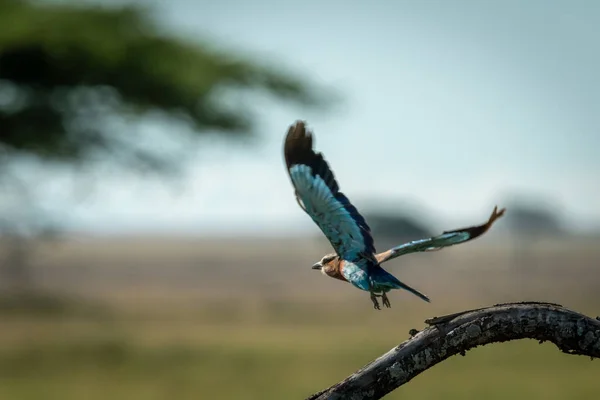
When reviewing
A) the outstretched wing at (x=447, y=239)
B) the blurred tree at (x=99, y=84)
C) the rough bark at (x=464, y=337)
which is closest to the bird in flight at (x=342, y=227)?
the outstretched wing at (x=447, y=239)

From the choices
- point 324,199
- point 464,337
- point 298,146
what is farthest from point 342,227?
point 464,337

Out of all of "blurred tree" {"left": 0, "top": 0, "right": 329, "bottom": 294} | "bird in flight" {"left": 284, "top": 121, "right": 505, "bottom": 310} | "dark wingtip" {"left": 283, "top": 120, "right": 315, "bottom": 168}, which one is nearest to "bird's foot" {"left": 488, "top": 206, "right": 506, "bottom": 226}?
"bird in flight" {"left": 284, "top": 121, "right": 505, "bottom": 310}

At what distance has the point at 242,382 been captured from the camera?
14.5 metres

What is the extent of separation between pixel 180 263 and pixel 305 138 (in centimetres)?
4636

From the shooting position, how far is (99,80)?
44.1 ft

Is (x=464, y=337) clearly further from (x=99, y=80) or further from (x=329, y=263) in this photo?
(x=99, y=80)

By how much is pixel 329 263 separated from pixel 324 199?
180 mm

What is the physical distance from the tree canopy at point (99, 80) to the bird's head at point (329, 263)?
1018 centimetres

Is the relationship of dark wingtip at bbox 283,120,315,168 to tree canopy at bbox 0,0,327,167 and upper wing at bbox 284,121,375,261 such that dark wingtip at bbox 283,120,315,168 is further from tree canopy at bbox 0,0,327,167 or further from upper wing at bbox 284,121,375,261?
tree canopy at bbox 0,0,327,167

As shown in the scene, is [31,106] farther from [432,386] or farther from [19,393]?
[432,386]

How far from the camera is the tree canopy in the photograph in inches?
503

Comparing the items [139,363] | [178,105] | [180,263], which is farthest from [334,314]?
[180,263]

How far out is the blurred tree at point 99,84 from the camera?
12.8m

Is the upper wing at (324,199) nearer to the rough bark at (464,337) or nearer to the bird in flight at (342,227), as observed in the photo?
the bird in flight at (342,227)
